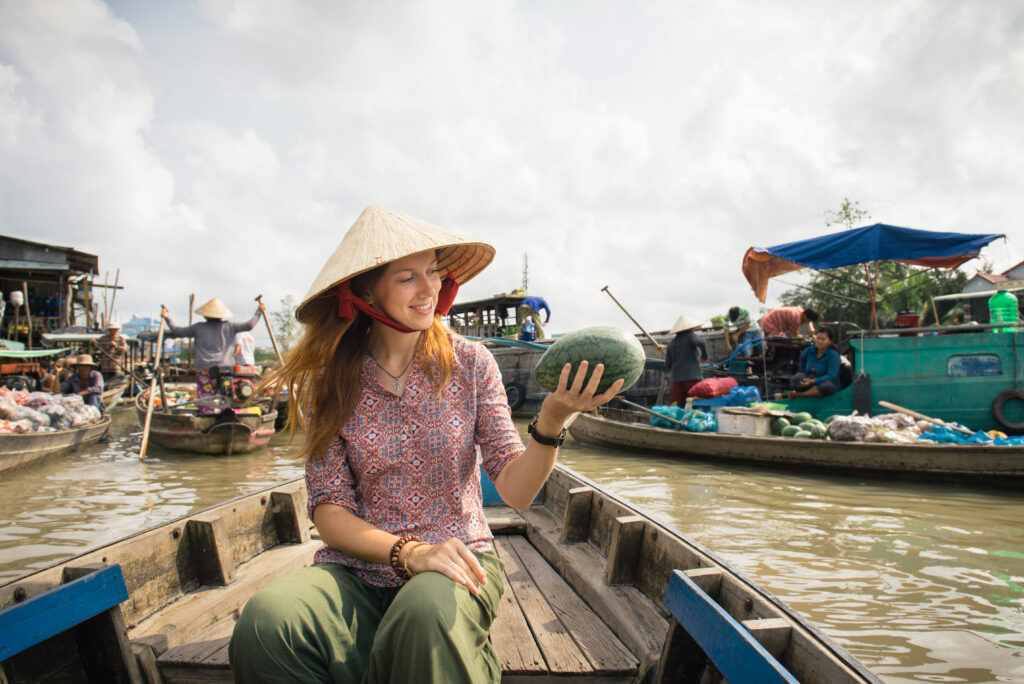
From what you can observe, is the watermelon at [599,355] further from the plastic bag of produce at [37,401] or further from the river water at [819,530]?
the plastic bag of produce at [37,401]

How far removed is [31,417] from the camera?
335 inches

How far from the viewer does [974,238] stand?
26.7ft

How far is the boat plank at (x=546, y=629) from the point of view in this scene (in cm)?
176

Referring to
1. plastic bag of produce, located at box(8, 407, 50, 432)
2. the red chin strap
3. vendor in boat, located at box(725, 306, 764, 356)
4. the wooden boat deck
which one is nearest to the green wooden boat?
vendor in boat, located at box(725, 306, 764, 356)

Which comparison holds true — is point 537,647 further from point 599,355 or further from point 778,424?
point 778,424

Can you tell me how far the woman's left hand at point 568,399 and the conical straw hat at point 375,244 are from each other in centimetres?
55

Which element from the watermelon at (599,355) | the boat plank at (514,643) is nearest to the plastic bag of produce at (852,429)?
the boat plank at (514,643)

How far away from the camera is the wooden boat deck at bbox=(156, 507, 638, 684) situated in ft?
5.73

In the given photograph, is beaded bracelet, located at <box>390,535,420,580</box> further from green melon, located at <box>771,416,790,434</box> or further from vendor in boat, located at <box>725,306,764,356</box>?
vendor in boat, located at <box>725,306,764,356</box>

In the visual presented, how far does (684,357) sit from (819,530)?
425 cm

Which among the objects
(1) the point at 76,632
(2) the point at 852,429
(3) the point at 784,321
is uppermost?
(3) the point at 784,321

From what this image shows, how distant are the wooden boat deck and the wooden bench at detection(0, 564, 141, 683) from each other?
6.3 inches

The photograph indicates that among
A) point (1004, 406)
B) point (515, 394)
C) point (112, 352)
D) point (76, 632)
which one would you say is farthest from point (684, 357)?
point (112, 352)

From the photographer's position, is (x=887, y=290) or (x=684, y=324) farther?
(x=887, y=290)
